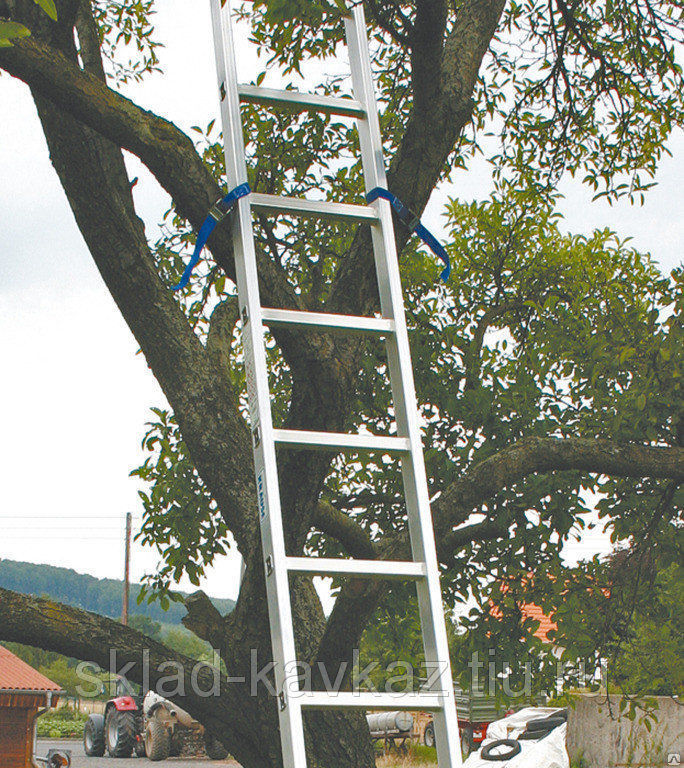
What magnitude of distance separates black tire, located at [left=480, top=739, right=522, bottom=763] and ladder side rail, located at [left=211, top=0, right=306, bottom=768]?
8693 millimetres

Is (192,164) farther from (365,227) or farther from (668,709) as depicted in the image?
(668,709)

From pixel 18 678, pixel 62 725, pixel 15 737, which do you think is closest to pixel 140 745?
pixel 18 678

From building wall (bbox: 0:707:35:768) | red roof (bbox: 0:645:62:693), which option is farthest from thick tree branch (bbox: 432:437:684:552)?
building wall (bbox: 0:707:35:768)

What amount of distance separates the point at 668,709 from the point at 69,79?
1265 cm

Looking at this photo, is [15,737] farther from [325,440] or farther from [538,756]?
[325,440]

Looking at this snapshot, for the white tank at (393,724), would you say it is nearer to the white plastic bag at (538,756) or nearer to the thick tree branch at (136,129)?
the white plastic bag at (538,756)

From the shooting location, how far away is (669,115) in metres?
5.83

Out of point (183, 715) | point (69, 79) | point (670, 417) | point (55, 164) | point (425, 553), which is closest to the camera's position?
point (425, 553)

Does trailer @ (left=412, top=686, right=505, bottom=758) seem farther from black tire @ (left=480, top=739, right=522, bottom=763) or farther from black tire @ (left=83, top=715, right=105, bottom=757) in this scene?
black tire @ (left=83, top=715, right=105, bottom=757)

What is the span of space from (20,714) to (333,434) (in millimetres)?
9312

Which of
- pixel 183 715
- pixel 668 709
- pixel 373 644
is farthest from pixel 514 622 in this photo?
pixel 183 715

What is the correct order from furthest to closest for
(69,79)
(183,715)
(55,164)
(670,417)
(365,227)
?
(183,715)
(670,417)
(55,164)
(365,227)
(69,79)

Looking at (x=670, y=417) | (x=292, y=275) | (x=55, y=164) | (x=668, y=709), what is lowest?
(x=668, y=709)

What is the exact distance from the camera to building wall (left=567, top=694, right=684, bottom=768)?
42.0ft
